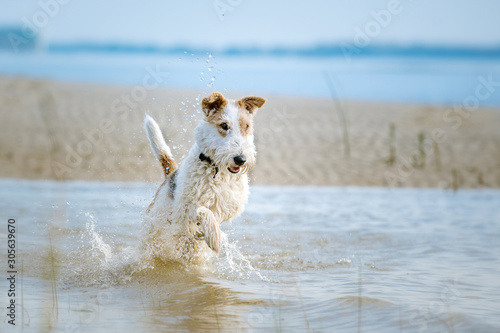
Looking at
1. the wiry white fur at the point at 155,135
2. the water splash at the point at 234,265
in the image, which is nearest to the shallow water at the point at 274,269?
the water splash at the point at 234,265

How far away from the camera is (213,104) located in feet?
17.1

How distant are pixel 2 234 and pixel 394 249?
14.7 feet

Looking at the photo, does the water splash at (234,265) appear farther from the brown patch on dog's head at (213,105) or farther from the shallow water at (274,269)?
the brown patch on dog's head at (213,105)

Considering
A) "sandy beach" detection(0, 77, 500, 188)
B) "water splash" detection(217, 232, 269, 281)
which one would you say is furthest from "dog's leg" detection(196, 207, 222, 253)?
"sandy beach" detection(0, 77, 500, 188)

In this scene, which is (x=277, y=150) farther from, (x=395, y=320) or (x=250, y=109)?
(x=395, y=320)

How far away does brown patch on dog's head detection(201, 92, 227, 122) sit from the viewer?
16.8 feet

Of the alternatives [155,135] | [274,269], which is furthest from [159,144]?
[274,269]

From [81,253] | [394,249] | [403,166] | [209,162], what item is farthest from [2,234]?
[403,166]

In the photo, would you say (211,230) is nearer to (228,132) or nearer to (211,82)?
(228,132)

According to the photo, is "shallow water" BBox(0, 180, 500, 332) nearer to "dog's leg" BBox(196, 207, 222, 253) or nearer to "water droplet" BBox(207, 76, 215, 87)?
"dog's leg" BBox(196, 207, 222, 253)

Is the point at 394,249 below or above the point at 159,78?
below

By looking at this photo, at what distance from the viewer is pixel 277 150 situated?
42.5ft

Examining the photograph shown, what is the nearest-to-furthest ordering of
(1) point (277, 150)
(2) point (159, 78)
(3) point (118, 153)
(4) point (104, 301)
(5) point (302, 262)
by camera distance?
(4) point (104, 301) → (5) point (302, 262) → (2) point (159, 78) → (3) point (118, 153) → (1) point (277, 150)

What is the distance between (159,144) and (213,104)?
1.02 m
